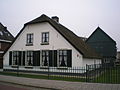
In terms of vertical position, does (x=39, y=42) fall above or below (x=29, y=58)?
above

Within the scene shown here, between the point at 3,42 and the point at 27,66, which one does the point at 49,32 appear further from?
the point at 3,42

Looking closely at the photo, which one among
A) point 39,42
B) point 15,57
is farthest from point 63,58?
point 15,57

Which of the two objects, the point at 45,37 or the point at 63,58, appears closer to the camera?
the point at 63,58

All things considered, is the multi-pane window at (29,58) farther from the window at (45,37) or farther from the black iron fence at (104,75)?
the black iron fence at (104,75)

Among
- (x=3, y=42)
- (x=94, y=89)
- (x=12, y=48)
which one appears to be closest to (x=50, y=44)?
(x=12, y=48)

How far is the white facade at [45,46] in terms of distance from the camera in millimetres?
19922

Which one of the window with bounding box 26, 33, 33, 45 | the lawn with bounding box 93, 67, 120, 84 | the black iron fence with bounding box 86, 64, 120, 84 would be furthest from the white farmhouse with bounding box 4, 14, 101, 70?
the lawn with bounding box 93, 67, 120, 84

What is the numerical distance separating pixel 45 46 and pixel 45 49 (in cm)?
41

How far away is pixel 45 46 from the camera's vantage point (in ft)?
73.4

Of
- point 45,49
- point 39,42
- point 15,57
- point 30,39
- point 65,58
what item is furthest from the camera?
point 15,57

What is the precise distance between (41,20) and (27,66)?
668 cm

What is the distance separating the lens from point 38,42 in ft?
76.1

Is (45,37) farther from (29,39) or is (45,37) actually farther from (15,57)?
(15,57)

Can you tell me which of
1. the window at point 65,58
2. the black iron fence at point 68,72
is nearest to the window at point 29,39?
the black iron fence at point 68,72
